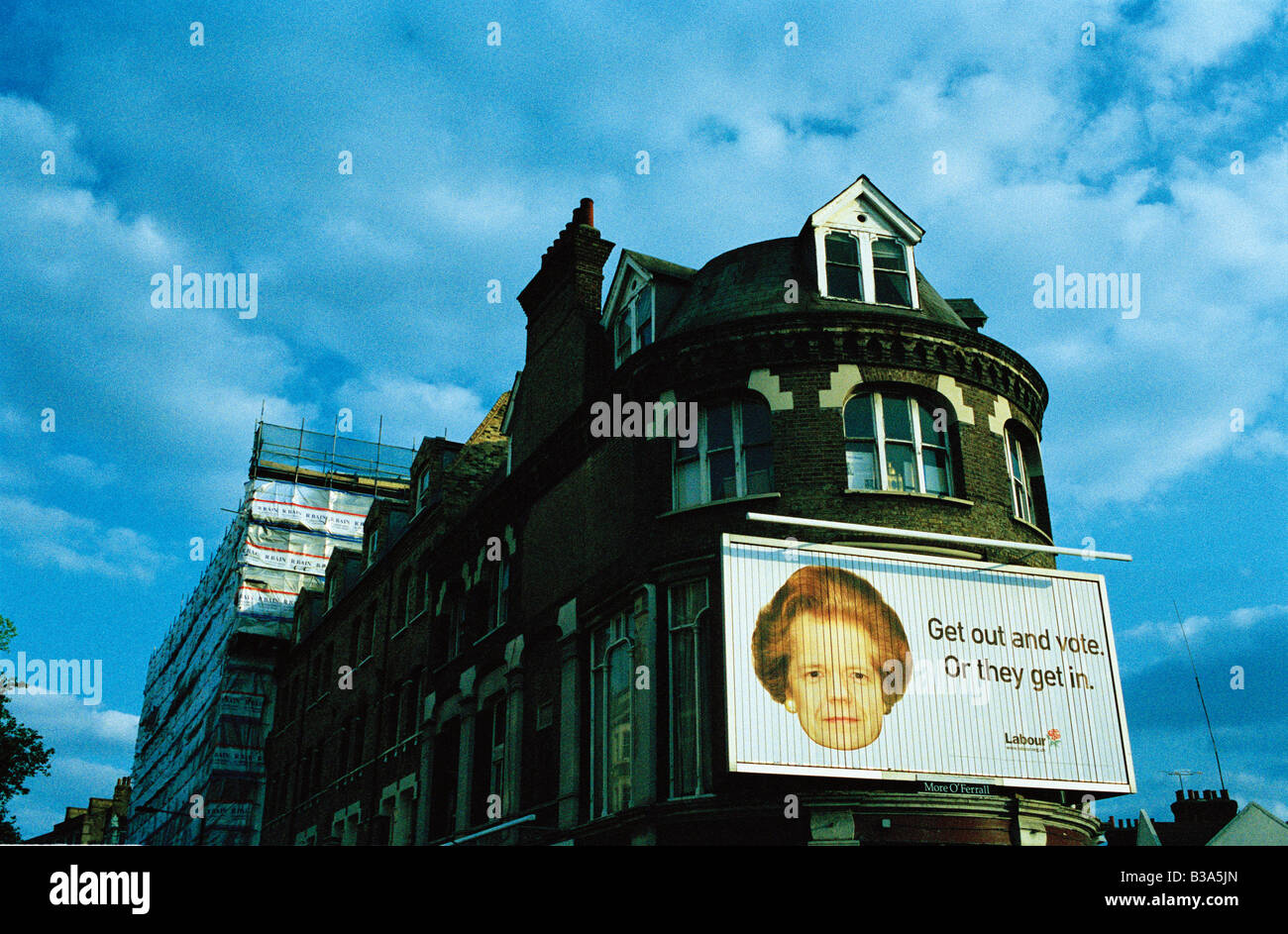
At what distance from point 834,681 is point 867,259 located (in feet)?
29.8

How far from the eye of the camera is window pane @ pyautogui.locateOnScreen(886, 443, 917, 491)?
2005cm

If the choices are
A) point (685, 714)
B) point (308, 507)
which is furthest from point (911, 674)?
point (308, 507)

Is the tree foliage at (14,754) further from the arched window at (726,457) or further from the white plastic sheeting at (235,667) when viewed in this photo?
the arched window at (726,457)

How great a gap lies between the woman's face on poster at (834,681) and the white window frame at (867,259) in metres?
7.15

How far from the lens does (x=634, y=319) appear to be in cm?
2417

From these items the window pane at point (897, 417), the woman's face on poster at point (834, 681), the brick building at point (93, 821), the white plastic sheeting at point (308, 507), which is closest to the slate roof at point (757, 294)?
the window pane at point (897, 417)

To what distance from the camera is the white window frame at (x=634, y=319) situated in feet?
77.0

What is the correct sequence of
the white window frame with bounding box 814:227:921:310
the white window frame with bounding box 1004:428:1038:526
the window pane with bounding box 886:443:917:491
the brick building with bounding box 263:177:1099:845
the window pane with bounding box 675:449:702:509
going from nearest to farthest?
1. the brick building with bounding box 263:177:1099:845
2. the window pane with bounding box 886:443:917:491
3. the window pane with bounding box 675:449:702:509
4. the white window frame with bounding box 1004:428:1038:526
5. the white window frame with bounding box 814:227:921:310

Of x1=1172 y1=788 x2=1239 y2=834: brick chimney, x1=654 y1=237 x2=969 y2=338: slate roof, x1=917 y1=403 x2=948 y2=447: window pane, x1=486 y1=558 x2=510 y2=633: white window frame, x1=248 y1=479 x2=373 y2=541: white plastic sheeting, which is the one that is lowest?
x1=1172 y1=788 x2=1239 y2=834: brick chimney

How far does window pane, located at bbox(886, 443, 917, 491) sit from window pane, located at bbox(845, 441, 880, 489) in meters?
0.31

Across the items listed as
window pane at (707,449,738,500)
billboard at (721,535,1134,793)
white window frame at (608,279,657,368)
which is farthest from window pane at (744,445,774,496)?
white window frame at (608,279,657,368)

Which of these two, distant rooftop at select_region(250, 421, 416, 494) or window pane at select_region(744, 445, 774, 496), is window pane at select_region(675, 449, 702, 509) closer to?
window pane at select_region(744, 445, 774, 496)

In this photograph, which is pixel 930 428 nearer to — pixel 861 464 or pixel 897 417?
pixel 897 417

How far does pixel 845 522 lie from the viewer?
19016 millimetres
